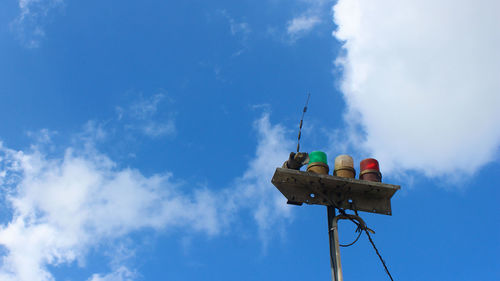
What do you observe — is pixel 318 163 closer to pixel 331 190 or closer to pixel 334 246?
pixel 331 190

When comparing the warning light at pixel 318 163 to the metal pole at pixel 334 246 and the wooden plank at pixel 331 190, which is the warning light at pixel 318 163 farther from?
the metal pole at pixel 334 246

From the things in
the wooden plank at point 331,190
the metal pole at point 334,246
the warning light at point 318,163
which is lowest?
the metal pole at point 334,246

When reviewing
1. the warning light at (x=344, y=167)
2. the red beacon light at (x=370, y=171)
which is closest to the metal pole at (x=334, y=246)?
the warning light at (x=344, y=167)

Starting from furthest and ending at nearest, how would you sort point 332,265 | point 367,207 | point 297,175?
point 367,207 < point 297,175 < point 332,265

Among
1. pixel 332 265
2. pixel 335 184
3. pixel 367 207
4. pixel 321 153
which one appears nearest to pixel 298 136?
pixel 321 153

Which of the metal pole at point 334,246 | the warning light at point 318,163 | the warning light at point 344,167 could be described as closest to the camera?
the metal pole at point 334,246

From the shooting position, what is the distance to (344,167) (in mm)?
7066

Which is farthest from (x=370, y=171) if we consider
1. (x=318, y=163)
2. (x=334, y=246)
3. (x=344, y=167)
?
(x=334, y=246)

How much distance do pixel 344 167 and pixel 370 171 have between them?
1.52 ft

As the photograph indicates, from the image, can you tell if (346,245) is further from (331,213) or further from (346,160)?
(346,160)

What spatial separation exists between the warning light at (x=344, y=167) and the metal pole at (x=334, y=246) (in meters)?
0.61

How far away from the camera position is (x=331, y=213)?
22.7 ft

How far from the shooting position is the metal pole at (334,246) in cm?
615

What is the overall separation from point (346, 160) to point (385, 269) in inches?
79.0
